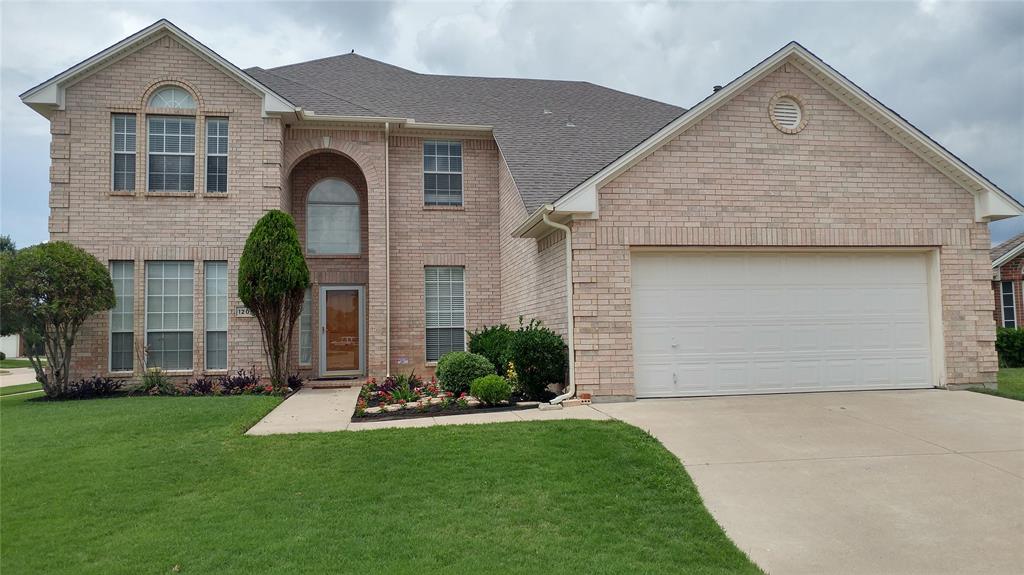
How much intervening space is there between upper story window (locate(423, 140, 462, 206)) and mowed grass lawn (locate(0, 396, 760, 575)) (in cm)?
914

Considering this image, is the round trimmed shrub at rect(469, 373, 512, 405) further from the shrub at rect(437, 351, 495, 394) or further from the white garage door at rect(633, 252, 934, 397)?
the white garage door at rect(633, 252, 934, 397)

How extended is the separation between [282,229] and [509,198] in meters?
5.08

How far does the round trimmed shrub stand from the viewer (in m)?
10.5

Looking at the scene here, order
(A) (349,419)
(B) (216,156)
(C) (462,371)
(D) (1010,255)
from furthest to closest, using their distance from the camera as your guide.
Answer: (D) (1010,255)
(B) (216,156)
(C) (462,371)
(A) (349,419)

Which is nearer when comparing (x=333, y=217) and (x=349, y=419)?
(x=349, y=419)

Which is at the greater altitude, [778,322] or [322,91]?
[322,91]

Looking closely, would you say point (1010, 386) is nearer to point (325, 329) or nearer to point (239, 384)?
point (325, 329)

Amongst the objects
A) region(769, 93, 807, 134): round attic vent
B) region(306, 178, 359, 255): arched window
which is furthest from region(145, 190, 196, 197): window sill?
region(769, 93, 807, 134): round attic vent

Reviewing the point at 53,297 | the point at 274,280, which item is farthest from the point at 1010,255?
the point at 53,297

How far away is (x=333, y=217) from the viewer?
54.8ft

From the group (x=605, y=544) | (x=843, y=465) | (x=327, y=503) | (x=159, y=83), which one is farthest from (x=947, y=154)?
(x=159, y=83)

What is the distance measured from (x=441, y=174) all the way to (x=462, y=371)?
6467 mm

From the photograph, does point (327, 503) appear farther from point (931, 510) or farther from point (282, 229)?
point (282, 229)

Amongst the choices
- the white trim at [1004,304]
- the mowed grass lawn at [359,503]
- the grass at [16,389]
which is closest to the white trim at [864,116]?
the mowed grass lawn at [359,503]
